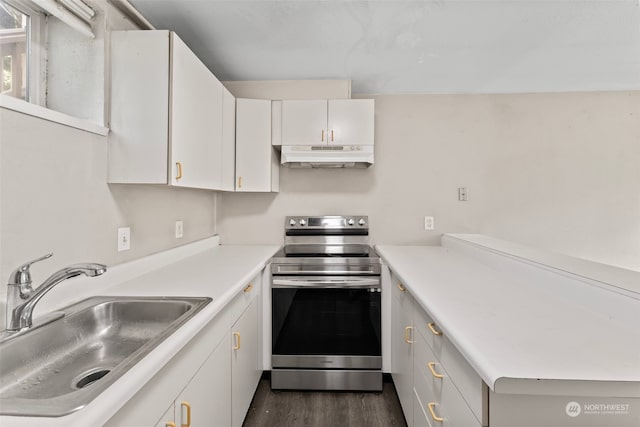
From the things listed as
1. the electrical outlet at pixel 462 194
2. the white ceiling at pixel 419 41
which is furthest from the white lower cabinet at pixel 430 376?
the white ceiling at pixel 419 41

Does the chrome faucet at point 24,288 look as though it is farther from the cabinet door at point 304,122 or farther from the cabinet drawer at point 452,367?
the cabinet door at point 304,122

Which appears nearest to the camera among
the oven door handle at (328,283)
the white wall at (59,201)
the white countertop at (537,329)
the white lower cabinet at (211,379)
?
the white countertop at (537,329)

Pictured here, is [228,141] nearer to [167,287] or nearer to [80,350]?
[167,287]

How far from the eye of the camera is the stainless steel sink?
25.4 inches

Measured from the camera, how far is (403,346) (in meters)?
1.83

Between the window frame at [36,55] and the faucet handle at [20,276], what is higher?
the window frame at [36,55]

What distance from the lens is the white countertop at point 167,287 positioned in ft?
2.00

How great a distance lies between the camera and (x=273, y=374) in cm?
220

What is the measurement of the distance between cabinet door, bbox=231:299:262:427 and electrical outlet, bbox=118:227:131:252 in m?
0.65

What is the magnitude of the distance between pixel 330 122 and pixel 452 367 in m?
1.92

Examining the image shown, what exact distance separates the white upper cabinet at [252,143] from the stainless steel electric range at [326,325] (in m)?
0.71

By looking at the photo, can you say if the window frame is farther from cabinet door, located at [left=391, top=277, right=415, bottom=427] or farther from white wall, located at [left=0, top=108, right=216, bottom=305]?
cabinet door, located at [left=391, top=277, right=415, bottom=427]

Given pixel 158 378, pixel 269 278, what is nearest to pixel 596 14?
pixel 269 278

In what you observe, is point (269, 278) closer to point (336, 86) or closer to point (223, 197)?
point (223, 197)
